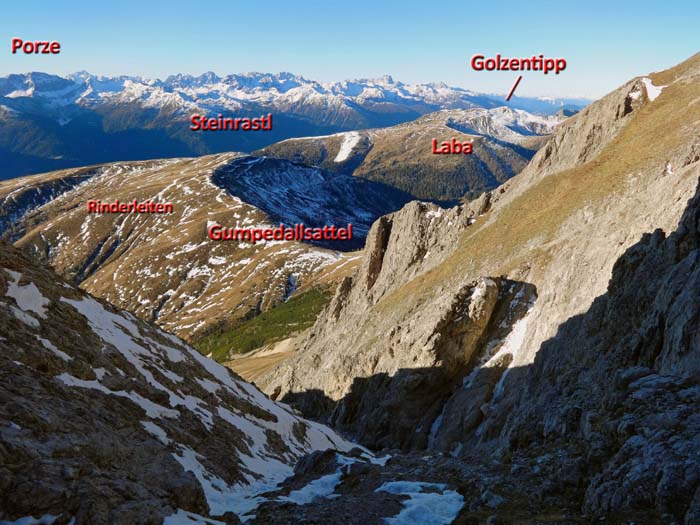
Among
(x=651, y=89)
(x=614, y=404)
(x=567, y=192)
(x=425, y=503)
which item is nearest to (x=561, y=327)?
(x=614, y=404)

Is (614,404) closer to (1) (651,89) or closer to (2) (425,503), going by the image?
(2) (425,503)

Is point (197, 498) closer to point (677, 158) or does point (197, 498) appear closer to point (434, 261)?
point (677, 158)

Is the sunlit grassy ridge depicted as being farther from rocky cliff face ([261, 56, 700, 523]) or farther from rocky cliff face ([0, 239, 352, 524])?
rocky cliff face ([0, 239, 352, 524])

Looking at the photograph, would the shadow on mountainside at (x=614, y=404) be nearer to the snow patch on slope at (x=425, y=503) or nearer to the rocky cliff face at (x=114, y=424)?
the snow patch on slope at (x=425, y=503)

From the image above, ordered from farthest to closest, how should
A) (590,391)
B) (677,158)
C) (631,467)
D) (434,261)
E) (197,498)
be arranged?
1. (434,261)
2. (677,158)
3. (590,391)
4. (197,498)
5. (631,467)

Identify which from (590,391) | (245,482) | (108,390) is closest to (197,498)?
(245,482)

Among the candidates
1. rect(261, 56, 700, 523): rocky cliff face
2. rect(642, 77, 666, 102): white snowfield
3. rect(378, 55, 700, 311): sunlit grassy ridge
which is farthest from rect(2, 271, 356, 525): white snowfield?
rect(642, 77, 666, 102): white snowfield
